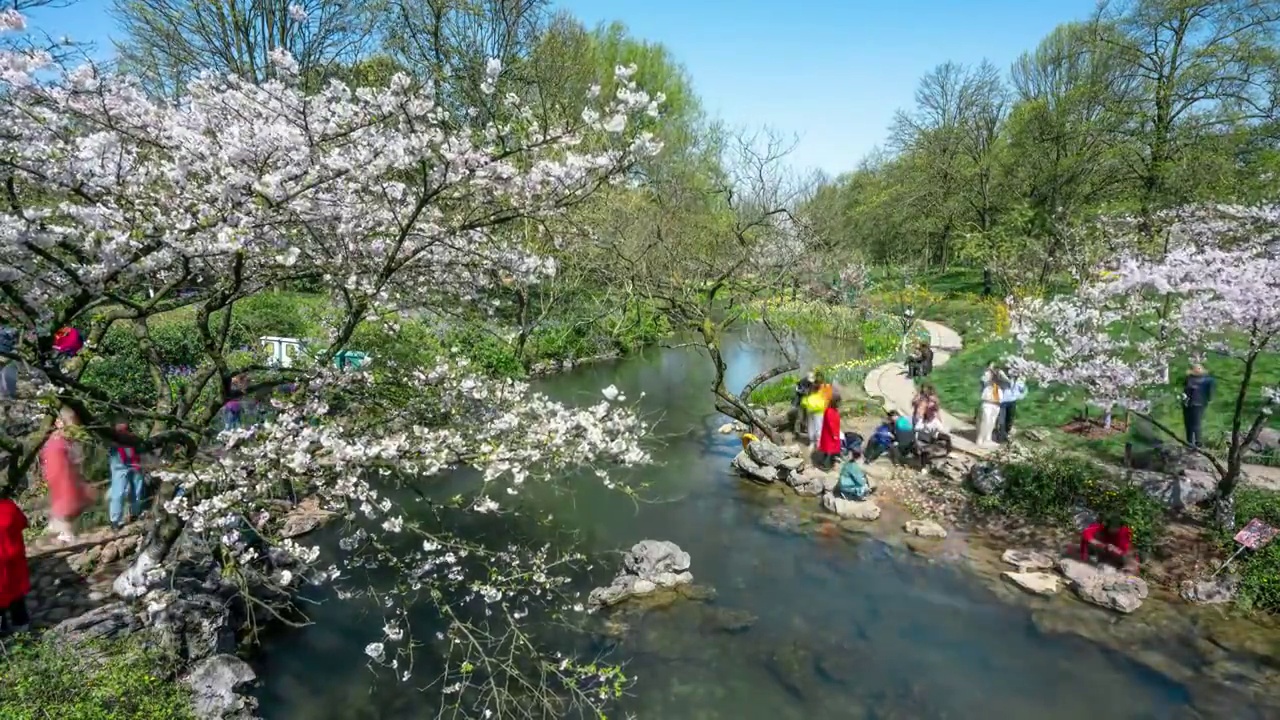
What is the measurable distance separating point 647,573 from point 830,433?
4.73 meters

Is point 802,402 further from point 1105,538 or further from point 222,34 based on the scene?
point 222,34

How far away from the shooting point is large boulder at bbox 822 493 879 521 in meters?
10.3

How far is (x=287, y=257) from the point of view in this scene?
14.6ft

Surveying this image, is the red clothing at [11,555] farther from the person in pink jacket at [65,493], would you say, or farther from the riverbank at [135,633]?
the person in pink jacket at [65,493]

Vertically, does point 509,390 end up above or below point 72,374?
below

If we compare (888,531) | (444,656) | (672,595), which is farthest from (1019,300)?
(444,656)

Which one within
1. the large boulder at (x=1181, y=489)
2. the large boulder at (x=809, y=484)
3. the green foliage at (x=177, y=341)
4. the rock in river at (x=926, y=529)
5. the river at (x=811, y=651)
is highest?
the green foliage at (x=177, y=341)

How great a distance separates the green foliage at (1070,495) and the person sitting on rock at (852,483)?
1707 mm

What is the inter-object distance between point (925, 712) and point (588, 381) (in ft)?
41.7

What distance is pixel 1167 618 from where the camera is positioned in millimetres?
7559

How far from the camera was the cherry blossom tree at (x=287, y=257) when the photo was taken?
454cm

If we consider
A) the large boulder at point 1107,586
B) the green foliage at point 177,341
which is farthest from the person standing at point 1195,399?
the green foliage at point 177,341

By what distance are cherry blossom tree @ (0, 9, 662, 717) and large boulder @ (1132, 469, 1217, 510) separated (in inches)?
292

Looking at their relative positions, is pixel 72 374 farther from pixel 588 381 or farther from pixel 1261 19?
pixel 1261 19
